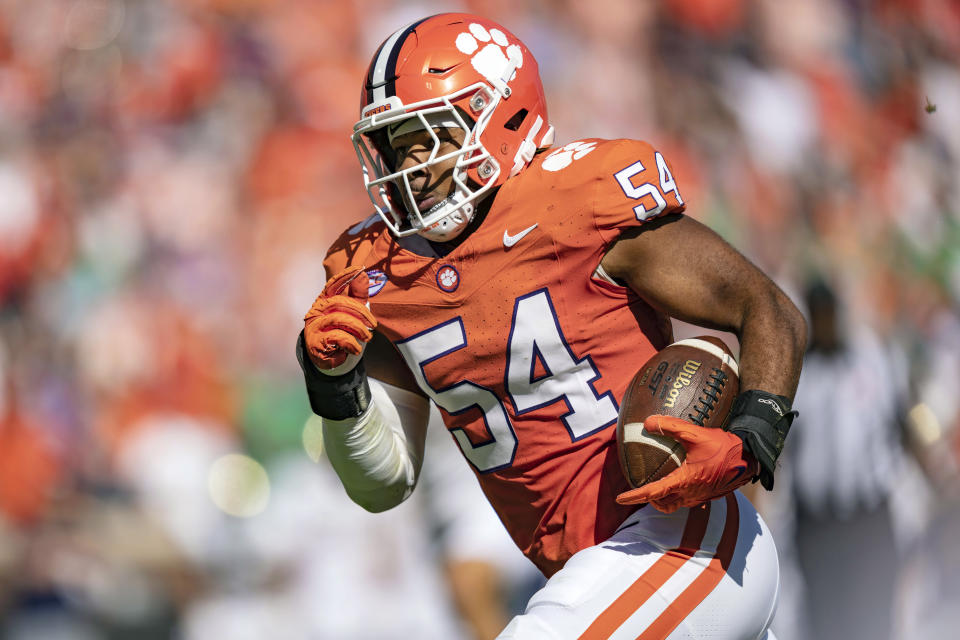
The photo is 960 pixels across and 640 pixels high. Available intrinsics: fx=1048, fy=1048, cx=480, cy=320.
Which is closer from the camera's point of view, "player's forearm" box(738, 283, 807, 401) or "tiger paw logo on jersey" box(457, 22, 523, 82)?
"player's forearm" box(738, 283, 807, 401)

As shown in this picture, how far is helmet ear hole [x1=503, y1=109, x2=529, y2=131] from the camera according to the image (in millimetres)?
2170

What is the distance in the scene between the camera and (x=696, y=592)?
1.84 m

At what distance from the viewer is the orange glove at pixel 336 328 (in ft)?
6.57

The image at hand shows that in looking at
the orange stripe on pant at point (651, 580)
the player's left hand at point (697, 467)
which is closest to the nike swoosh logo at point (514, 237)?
the player's left hand at point (697, 467)

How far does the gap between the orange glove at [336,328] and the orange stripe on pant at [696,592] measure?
74cm

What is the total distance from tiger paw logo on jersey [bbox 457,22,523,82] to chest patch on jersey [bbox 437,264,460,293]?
408mm

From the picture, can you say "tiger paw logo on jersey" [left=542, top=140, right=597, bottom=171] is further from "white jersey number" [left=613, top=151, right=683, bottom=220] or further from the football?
the football

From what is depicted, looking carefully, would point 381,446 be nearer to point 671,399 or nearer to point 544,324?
point 544,324

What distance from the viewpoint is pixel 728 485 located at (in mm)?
1775

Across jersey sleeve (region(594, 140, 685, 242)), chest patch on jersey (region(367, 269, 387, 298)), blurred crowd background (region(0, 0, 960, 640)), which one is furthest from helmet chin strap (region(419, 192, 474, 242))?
blurred crowd background (region(0, 0, 960, 640))

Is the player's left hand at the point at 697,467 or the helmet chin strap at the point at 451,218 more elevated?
the helmet chin strap at the point at 451,218

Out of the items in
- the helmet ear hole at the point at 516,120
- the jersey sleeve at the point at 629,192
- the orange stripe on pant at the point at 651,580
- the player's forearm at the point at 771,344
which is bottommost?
the orange stripe on pant at the point at 651,580

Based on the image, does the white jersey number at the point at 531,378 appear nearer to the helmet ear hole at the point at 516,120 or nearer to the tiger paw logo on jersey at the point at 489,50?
the helmet ear hole at the point at 516,120

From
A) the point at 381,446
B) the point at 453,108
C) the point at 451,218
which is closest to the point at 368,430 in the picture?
the point at 381,446
